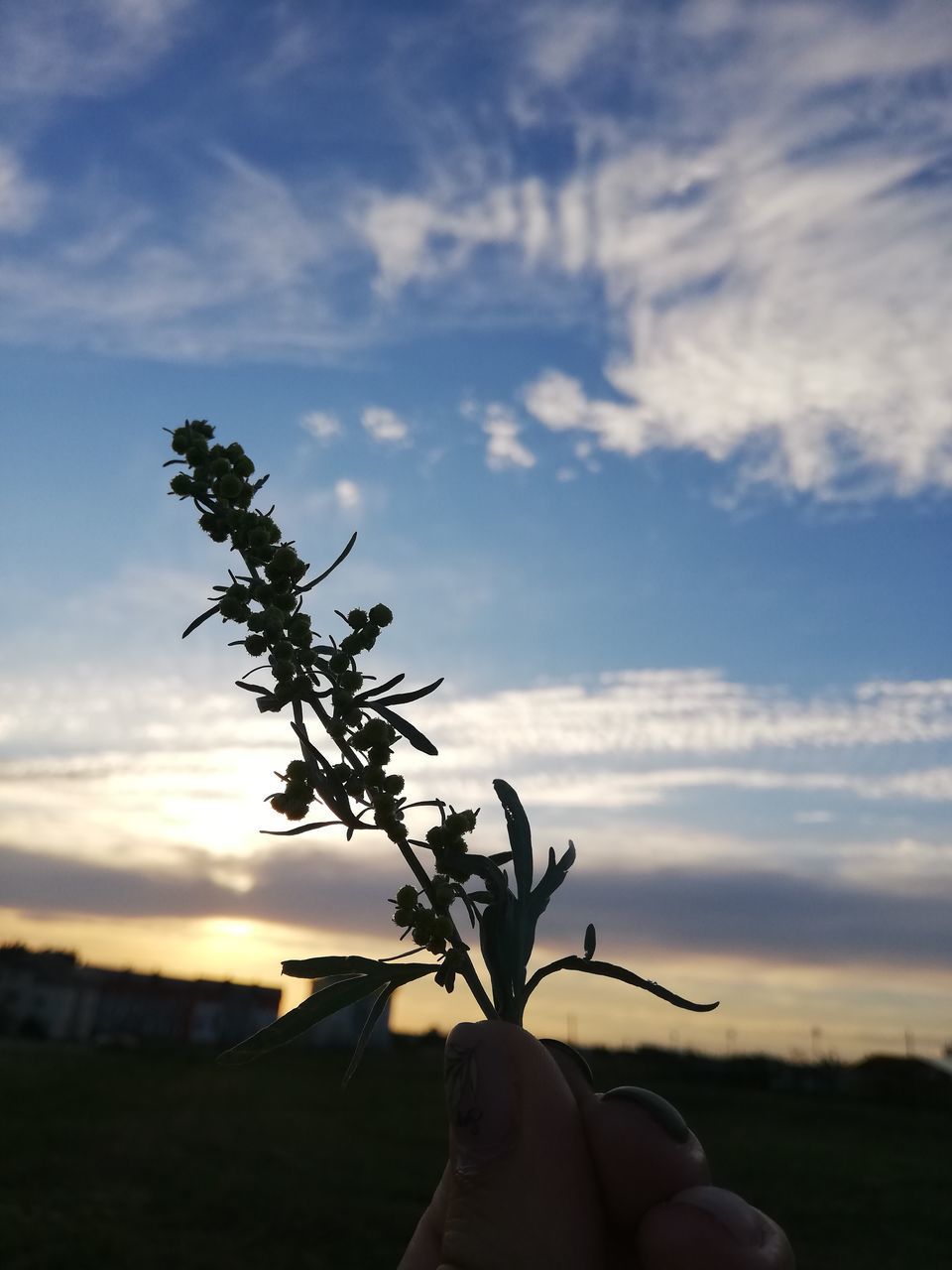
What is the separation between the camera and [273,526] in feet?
8.51

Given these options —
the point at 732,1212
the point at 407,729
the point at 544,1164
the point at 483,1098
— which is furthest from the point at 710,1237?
the point at 407,729

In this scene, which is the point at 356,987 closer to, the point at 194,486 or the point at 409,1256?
the point at 409,1256

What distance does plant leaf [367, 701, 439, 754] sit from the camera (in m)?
2.57

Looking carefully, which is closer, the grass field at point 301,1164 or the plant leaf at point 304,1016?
the plant leaf at point 304,1016

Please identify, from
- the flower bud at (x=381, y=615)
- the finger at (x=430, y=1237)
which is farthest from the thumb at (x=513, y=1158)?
the flower bud at (x=381, y=615)

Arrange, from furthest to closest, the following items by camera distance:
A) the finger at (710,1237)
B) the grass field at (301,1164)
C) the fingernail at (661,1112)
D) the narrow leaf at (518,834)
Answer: the grass field at (301,1164), the narrow leaf at (518,834), the fingernail at (661,1112), the finger at (710,1237)


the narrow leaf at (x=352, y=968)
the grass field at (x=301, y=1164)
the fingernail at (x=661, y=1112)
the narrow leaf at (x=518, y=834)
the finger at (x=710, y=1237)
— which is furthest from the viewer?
the grass field at (x=301, y=1164)

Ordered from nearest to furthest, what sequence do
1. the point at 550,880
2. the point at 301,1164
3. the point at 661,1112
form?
the point at 661,1112, the point at 550,880, the point at 301,1164

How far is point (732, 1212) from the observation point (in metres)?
2.28

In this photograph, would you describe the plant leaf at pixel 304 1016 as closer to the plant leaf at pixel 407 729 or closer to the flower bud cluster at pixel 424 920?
the flower bud cluster at pixel 424 920

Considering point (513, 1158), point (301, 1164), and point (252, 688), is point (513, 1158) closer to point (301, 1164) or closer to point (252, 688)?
point (252, 688)

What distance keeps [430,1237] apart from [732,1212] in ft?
2.97

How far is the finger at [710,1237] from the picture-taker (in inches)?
87.6

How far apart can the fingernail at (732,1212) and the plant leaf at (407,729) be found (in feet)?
3.85
